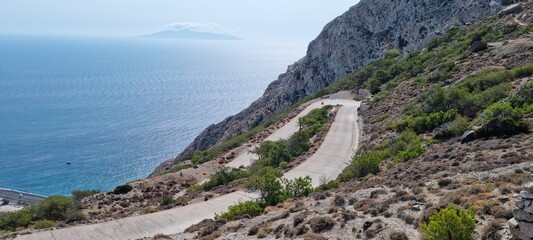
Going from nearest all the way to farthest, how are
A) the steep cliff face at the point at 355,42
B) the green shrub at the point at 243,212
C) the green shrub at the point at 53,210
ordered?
1. the green shrub at the point at 243,212
2. the green shrub at the point at 53,210
3. the steep cliff face at the point at 355,42

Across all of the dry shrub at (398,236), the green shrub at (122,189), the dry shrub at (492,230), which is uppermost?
the dry shrub at (492,230)

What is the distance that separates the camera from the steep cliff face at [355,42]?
57.7 metres

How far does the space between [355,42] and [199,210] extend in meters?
50.7

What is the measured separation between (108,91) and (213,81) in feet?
163

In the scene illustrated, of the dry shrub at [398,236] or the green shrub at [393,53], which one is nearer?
the dry shrub at [398,236]

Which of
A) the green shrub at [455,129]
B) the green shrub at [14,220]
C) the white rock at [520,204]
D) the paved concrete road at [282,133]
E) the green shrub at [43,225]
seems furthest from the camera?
the paved concrete road at [282,133]

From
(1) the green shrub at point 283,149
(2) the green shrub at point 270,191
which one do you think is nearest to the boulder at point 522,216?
(2) the green shrub at point 270,191

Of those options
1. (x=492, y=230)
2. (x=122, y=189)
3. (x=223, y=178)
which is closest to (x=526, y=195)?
(x=492, y=230)

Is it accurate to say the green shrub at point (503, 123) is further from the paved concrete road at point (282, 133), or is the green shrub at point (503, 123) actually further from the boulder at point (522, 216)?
the paved concrete road at point (282, 133)

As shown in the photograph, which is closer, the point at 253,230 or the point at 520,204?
the point at 520,204

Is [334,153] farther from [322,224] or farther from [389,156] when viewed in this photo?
[322,224]

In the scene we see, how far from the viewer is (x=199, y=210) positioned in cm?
2016

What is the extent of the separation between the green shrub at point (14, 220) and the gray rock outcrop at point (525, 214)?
18.9m

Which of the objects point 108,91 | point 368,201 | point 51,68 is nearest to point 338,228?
point 368,201
